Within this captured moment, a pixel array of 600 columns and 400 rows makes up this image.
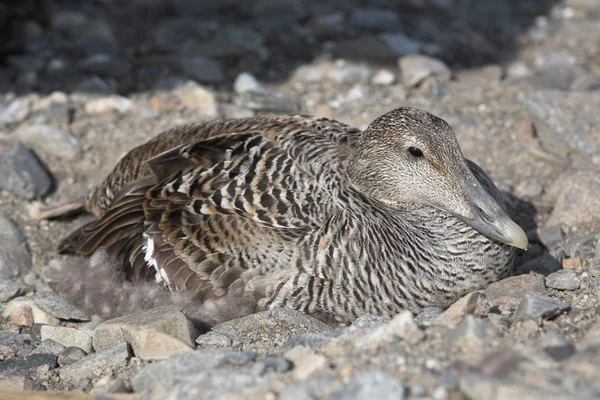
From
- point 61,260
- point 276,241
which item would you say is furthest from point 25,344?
point 276,241

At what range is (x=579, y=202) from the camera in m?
5.96

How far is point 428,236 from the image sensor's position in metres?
4.97

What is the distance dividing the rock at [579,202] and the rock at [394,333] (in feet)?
7.97

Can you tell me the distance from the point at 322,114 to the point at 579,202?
227 cm

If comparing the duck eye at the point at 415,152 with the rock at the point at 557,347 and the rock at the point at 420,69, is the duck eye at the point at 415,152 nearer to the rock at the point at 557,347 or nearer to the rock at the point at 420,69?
the rock at the point at 557,347

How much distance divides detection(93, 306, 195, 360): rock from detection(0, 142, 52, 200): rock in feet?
6.94

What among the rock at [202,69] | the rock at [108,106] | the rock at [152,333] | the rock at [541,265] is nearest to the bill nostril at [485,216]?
the rock at [541,265]

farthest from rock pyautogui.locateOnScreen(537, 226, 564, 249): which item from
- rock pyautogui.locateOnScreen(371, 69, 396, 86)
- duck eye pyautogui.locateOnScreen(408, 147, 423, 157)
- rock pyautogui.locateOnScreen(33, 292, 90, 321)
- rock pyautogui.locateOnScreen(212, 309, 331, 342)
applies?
rock pyautogui.locateOnScreen(33, 292, 90, 321)

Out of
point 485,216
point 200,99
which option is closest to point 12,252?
point 200,99

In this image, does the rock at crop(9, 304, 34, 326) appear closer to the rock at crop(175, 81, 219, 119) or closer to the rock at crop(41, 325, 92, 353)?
the rock at crop(41, 325, 92, 353)

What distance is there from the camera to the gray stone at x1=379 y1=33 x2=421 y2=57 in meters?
8.38

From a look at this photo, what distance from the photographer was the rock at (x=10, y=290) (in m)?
5.70

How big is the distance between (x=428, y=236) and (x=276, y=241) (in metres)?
0.82

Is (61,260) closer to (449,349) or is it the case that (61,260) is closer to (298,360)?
(298,360)
